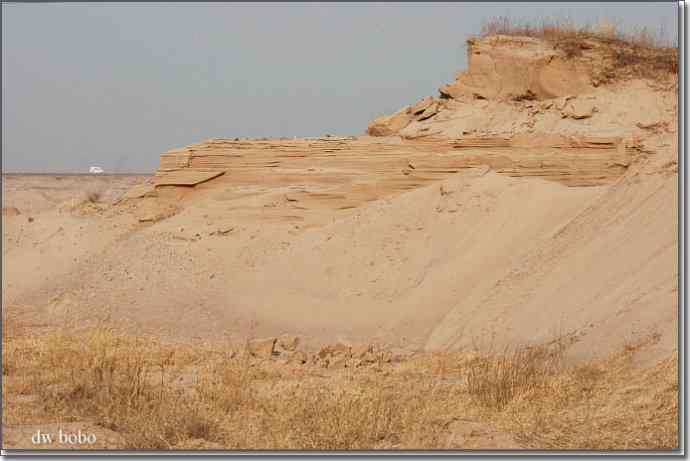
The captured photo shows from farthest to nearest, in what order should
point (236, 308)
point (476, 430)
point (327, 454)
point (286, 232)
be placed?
point (286, 232)
point (236, 308)
point (476, 430)
point (327, 454)

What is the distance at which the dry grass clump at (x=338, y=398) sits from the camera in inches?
284

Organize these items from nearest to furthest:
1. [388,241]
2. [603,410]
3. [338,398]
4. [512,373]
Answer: [603,410]
[338,398]
[512,373]
[388,241]

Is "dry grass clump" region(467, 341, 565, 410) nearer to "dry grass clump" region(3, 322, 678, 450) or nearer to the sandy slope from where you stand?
"dry grass clump" region(3, 322, 678, 450)

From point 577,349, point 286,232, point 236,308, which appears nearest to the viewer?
point 577,349

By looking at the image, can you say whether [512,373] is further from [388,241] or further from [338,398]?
[388,241]

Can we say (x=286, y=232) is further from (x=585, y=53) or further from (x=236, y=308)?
(x=585, y=53)

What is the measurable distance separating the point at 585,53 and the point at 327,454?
416 inches

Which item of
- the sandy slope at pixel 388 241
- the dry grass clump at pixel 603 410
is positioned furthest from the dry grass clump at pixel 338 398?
the sandy slope at pixel 388 241

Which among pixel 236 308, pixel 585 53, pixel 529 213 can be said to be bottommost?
pixel 236 308


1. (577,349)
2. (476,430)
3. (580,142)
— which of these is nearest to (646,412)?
(476,430)

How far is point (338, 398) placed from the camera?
26.6 ft

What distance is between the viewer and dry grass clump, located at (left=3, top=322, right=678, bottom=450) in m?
7.20

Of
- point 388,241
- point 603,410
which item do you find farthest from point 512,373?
point 388,241

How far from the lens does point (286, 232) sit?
14281mm
